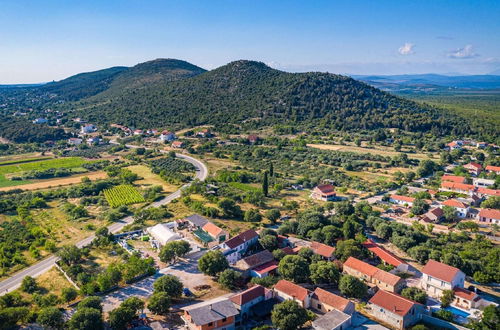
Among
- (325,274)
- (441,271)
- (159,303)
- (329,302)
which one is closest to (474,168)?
(441,271)

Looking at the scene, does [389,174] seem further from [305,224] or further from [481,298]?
[481,298]

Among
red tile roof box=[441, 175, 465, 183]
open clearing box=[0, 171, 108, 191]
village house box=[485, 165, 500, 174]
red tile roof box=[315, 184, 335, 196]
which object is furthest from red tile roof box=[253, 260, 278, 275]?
village house box=[485, 165, 500, 174]

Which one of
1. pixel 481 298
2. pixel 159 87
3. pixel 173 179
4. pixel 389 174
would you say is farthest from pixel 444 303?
pixel 159 87

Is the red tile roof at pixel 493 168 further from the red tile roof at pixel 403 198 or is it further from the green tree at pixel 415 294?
the green tree at pixel 415 294

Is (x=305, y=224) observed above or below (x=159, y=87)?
below

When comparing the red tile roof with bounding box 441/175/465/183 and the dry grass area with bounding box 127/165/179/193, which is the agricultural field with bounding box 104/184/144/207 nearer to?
the dry grass area with bounding box 127/165/179/193
